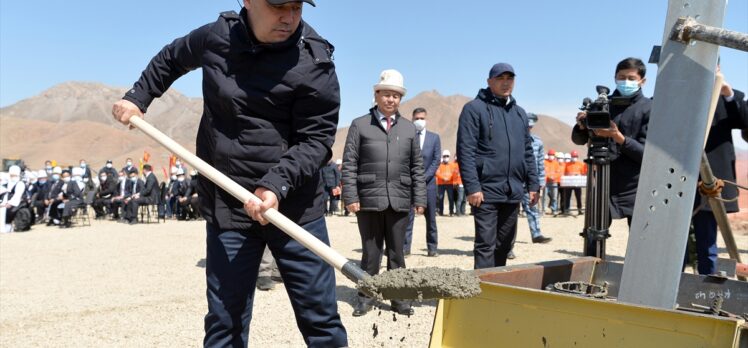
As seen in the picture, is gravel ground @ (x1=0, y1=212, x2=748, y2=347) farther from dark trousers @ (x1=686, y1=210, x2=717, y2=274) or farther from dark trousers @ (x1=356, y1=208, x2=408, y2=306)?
dark trousers @ (x1=686, y1=210, x2=717, y2=274)

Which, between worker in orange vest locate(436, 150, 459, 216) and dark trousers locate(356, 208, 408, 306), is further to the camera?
worker in orange vest locate(436, 150, 459, 216)

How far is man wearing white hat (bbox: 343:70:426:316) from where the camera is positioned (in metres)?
5.29

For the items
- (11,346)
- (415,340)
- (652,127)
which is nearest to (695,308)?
(652,127)

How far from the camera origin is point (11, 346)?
179 inches

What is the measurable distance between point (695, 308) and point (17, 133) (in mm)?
87382

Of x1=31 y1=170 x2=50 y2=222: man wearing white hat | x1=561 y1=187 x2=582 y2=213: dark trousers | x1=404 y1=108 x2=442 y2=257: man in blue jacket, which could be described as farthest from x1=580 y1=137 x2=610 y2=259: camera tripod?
x1=31 y1=170 x2=50 y2=222: man wearing white hat

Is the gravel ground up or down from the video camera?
down

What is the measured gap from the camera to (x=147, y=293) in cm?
664

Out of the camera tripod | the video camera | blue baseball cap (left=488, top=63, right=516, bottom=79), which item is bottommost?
the camera tripod

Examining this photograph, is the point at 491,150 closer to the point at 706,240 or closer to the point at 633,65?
the point at 633,65

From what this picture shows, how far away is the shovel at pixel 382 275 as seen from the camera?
2.33m

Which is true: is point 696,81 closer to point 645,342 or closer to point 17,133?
point 645,342

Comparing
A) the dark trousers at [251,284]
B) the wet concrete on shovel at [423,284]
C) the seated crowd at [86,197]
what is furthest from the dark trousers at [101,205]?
the wet concrete on shovel at [423,284]

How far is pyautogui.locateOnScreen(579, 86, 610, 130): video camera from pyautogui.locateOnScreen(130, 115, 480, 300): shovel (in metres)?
1.45
